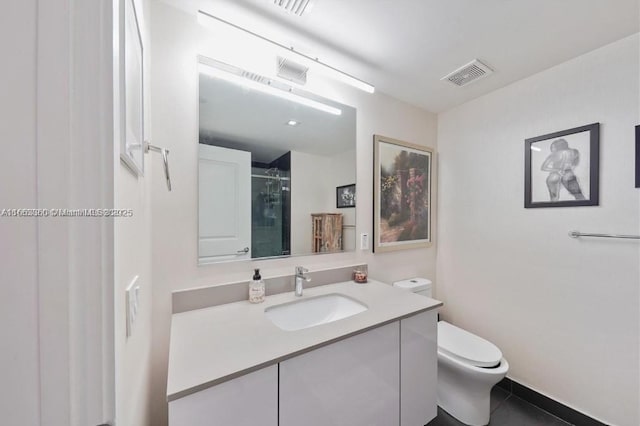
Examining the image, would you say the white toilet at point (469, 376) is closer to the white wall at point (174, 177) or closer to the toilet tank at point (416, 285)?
the toilet tank at point (416, 285)

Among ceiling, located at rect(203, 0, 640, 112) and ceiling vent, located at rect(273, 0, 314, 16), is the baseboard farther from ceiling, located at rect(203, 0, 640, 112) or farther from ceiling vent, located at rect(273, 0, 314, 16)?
ceiling vent, located at rect(273, 0, 314, 16)

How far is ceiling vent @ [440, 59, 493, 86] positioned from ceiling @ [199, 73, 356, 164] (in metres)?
0.72

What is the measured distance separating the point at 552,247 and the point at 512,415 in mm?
1113

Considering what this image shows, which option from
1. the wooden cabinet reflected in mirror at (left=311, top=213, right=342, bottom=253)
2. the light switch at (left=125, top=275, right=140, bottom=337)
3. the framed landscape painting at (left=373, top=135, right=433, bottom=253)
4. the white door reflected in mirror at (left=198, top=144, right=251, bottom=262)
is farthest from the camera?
the framed landscape painting at (left=373, top=135, right=433, bottom=253)

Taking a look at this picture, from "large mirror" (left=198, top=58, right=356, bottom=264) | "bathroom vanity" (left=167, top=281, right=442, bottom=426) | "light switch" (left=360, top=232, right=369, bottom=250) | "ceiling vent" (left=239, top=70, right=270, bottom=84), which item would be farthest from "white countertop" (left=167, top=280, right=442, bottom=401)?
"ceiling vent" (left=239, top=70, right=270, bottom=84)

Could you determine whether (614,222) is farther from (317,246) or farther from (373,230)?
(317,246)

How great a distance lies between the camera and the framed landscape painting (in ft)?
6.00

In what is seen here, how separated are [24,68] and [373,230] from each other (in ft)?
5.67

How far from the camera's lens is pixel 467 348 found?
62.8 inches

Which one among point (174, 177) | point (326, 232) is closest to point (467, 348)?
point (326, 232)

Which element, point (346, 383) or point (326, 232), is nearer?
point (346, 383)

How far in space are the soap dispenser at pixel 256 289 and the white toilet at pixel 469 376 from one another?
47.1 inches

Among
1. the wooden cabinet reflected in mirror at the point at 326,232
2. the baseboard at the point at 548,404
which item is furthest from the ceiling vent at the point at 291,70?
the baseboard at the point at 548,404

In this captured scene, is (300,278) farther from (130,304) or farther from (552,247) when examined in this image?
(552,247)
